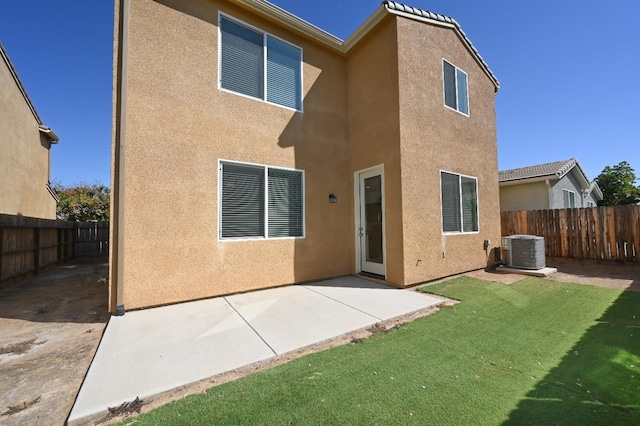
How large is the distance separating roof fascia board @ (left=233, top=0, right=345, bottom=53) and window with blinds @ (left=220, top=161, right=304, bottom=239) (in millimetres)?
3614

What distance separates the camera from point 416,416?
2031 mm

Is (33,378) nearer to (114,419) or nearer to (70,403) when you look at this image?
(70,403)

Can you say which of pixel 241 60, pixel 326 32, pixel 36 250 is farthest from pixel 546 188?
pixel 36 250

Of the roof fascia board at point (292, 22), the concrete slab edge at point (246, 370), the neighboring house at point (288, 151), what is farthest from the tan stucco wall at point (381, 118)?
the concrete slab edge at point (246, 370)

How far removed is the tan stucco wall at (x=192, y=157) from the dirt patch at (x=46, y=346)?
90 centimetres

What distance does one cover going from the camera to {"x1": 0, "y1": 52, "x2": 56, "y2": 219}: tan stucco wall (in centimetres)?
952

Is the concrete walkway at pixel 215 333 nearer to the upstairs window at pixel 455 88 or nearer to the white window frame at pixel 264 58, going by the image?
the white window frame at pixel 264 58

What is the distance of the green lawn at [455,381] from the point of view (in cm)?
204

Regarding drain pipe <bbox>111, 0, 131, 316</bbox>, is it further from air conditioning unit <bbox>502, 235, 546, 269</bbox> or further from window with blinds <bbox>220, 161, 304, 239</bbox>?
air conditioning unit <bbox>502, 235, 546, 269</bbox>

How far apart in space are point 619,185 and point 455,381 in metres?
30.4

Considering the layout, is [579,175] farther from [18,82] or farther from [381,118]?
[18,82]

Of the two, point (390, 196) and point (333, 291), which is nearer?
point (333, 291)

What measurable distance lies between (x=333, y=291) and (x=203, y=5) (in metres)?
6.74

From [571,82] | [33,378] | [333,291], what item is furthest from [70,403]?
[571,82]
